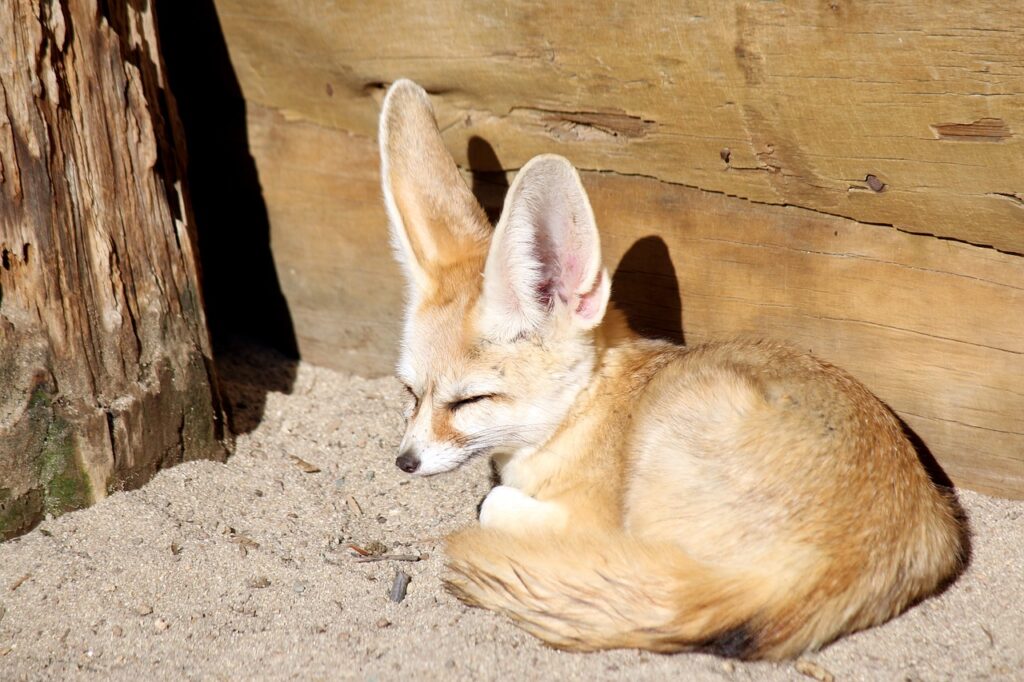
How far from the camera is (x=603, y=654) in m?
2.65

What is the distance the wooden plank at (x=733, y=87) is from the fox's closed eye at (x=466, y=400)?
103 cm

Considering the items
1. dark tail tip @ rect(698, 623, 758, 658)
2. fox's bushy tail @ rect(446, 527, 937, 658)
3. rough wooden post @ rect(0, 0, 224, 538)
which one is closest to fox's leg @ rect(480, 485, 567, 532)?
fox's bushy tail @ rect(446, 527, 937, 658)

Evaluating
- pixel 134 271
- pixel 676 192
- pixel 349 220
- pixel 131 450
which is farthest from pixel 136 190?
pixel 676 192

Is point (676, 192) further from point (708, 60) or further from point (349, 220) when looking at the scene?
point (349, 220)

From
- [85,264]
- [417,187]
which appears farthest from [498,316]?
[85,264]

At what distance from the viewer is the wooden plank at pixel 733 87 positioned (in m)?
2.71

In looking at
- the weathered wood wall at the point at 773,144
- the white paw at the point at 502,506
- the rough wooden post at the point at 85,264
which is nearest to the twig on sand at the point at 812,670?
the white paw at the point at 502,506

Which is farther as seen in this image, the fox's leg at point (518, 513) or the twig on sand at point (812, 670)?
the fox's leg at point (518, 513)

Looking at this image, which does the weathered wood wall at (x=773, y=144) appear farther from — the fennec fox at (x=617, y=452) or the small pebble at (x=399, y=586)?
the small pebble at (x=399, y=586)

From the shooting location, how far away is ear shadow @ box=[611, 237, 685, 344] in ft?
11.9

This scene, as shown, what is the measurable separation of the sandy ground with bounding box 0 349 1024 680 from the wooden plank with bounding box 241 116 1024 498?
337mm

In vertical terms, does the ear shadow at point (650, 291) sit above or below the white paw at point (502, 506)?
above

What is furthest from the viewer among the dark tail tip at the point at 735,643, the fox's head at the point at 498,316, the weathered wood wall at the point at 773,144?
the fox's head at the point at 498,316

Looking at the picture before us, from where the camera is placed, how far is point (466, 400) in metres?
3.13
